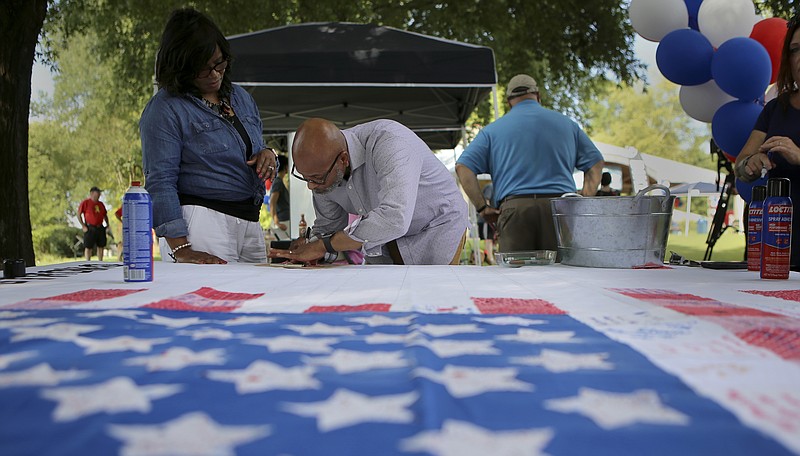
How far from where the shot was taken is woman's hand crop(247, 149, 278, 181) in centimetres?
229

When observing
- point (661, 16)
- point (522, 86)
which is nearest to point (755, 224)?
point (522, 86)

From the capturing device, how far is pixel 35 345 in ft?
2.33

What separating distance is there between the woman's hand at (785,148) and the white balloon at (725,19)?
2.61 meters

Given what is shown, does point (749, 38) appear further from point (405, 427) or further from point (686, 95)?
point (405, 427)

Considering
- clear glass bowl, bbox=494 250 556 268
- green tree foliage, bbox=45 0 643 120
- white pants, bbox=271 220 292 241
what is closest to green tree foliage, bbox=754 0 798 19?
green tree foliage, bbox=45 0 643 120

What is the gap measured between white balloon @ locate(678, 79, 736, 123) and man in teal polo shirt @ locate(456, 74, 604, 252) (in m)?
1.44

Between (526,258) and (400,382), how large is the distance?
4.79 feet

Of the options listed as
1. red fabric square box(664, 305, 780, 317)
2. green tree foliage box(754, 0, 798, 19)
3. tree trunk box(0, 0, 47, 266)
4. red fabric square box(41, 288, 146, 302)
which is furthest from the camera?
green tree foliage box(754, 0, 798, 19)

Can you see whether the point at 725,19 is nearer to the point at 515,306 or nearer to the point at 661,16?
the point at 661,16

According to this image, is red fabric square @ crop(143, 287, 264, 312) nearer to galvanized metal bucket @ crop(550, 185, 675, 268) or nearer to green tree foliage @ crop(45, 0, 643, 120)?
galvanized metal bucket @ crop(550, 185, 675, 268)

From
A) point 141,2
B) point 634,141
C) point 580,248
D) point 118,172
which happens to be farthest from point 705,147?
point 580,248

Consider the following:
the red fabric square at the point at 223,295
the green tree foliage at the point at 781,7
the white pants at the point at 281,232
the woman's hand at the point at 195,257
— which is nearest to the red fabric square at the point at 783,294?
the red fabric square at the point at 223,295

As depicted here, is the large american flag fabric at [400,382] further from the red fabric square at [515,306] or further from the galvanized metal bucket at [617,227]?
the galvanized metal bucket at [617,227]

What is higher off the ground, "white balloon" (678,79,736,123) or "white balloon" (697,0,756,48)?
"white balloon" (697,0,756,48)
